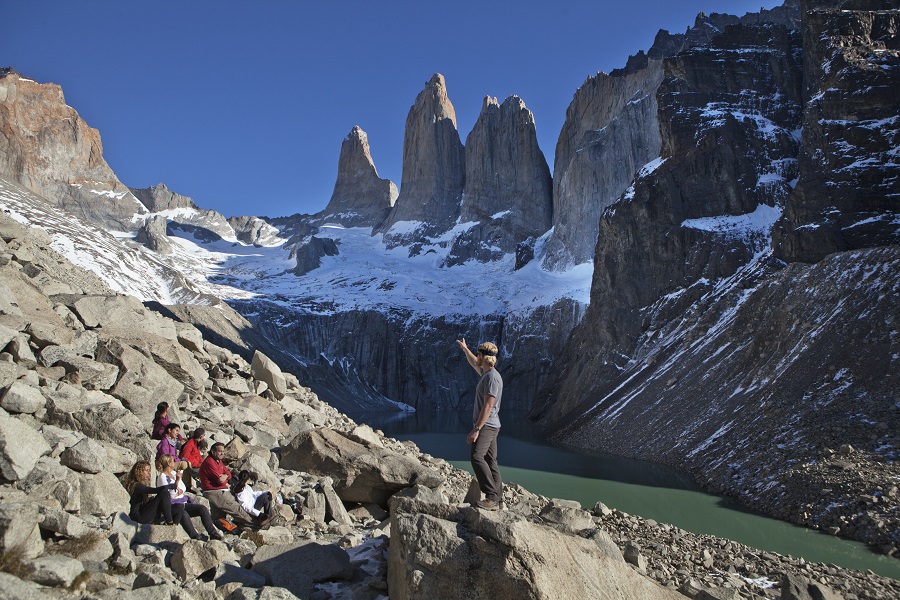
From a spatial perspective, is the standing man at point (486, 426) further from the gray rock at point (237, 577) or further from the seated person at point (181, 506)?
the seated person at point (181, 506)

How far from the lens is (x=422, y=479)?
13.3 metres

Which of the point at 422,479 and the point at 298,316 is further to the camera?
the point at 298,316

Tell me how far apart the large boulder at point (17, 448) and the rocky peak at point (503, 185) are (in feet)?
→ 475

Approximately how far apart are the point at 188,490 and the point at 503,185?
154 metres

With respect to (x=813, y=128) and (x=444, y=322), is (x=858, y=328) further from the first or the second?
(x=444, y=322)

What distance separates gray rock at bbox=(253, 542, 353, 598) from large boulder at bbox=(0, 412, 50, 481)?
9.71ft

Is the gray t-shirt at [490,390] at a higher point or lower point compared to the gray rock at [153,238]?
lower

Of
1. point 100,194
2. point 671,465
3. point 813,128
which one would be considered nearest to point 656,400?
point 671,465

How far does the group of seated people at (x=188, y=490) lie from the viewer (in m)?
9.37

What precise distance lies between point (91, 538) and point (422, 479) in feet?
21.2

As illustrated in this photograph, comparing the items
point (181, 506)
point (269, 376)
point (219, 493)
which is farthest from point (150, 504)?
point (269, 376)

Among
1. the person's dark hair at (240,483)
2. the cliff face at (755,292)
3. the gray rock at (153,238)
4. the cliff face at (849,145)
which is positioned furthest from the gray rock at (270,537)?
the gray rock at (153,238)

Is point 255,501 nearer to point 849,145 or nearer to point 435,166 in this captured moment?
point 849,145

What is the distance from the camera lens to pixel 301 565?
8469 mm
